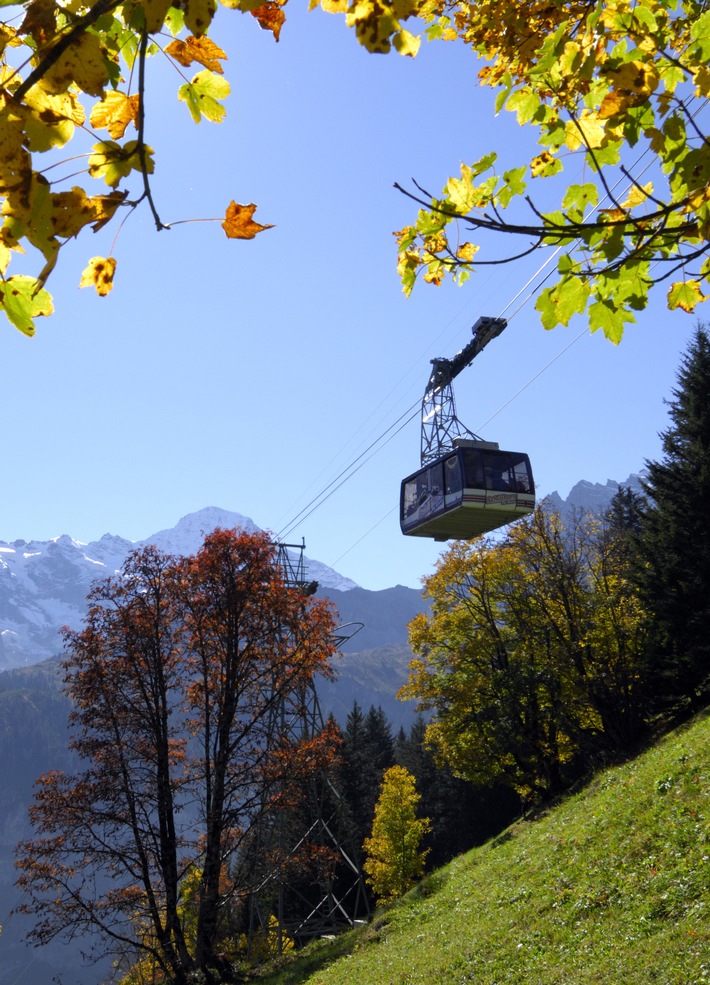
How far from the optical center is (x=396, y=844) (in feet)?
116

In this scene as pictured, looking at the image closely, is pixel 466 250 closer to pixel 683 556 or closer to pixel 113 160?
pixel 113 160

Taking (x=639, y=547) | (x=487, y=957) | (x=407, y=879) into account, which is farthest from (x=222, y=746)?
(x=407, y=879)

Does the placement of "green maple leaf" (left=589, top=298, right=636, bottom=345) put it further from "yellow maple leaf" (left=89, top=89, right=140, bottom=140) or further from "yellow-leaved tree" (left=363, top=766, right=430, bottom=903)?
"yellow-leaved tree" (left=363, top=766, right=430, bottom=903)

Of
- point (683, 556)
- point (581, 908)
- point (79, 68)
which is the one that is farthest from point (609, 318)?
point (683, 556)

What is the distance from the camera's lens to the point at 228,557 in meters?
13.9

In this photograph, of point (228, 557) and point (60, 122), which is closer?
point (60, 122)

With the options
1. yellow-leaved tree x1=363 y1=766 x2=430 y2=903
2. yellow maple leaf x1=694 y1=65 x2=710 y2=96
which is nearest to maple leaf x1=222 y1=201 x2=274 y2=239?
yellow maple leaf x1=694 y1=65 x2=710 y2=96

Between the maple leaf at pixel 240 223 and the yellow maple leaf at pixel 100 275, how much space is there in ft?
1.35

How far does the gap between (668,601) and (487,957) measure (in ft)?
48.0

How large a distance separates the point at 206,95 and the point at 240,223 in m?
0.59

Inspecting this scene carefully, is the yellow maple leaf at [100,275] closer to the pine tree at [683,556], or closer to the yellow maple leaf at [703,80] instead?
the yellow maple leaf at [703,80]

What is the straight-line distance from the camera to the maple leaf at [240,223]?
1.90 metres

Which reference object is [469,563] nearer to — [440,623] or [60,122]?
[440,623]

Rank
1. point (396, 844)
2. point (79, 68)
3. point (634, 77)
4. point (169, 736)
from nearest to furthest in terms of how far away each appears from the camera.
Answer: point (79, 68)
point (634, 77)
point (169, 736)
point (396, 844)
